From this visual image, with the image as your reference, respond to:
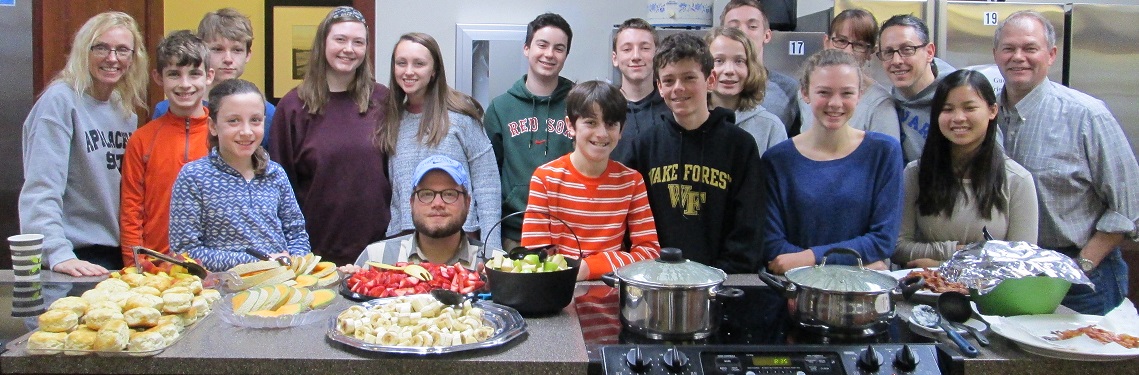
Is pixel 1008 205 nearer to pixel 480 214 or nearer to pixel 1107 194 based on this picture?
pixel 1107 194

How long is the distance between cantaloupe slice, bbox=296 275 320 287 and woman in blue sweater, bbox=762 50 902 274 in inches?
48.9

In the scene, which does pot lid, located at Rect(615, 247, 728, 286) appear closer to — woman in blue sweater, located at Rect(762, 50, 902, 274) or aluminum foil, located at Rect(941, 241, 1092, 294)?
aluminum foil, located at Rect(941, 241, 1092, 294)

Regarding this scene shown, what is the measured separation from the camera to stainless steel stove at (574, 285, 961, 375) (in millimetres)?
1621

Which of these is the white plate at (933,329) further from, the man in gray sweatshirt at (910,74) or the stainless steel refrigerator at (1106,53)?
the stainless steel refrigerator at (1106,53)

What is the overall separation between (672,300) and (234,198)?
51.1 inches

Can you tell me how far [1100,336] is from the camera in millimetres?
1731

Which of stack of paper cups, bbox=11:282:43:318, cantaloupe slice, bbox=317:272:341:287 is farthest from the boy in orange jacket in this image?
cantaloupe slice, bbox=317:272:341:287

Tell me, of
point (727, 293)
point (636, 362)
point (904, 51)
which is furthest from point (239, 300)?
point (904, 51)

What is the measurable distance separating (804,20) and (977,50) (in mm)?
828

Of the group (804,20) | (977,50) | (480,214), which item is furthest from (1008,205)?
(804,20)

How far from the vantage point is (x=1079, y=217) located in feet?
9.39

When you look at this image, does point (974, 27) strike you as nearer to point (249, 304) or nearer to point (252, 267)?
point (252, 267)

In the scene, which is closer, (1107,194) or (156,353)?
(156,353)

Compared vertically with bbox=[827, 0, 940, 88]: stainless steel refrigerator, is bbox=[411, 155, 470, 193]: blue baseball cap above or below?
below
